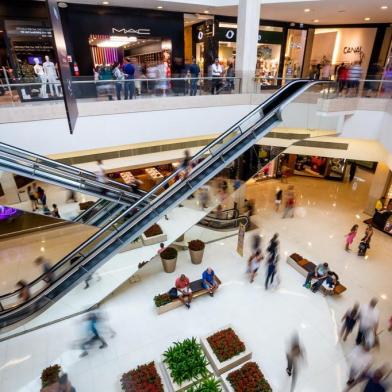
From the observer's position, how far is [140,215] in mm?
7379

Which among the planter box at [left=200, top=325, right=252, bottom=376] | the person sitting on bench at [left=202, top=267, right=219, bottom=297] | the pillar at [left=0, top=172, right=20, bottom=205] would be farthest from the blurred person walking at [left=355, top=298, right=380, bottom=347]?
the pillar at [left=0, top=172, right=20, bottom=205]

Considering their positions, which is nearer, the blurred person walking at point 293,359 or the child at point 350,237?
the blurred person walking at point 293,359

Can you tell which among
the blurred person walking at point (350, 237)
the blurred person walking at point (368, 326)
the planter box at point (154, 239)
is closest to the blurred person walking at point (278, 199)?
the blurred person walking at point (350, 237)

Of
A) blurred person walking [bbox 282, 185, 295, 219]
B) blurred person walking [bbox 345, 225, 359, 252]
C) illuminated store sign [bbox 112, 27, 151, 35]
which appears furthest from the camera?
illuminated store sign [bbox 112, 27, 151, 35]

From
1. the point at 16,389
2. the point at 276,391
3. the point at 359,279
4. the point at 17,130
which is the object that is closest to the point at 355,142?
the point at 359,279

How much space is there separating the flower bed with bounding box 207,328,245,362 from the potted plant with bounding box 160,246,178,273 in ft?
9.88

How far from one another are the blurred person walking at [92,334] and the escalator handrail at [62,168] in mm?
3401

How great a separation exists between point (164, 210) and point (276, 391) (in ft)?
15.5

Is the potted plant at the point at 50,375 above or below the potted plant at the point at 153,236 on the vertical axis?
below

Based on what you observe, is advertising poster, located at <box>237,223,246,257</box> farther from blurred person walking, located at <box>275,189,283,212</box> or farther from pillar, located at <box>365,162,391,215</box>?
pillar, located at <box>365,162,391,215</box>

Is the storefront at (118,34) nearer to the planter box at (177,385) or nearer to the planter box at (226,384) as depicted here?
the planter box at (177,385)

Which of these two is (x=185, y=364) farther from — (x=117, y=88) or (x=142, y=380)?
(x=117, y=88)

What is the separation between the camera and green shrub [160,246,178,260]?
926cm

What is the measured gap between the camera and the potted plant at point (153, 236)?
8859mm
